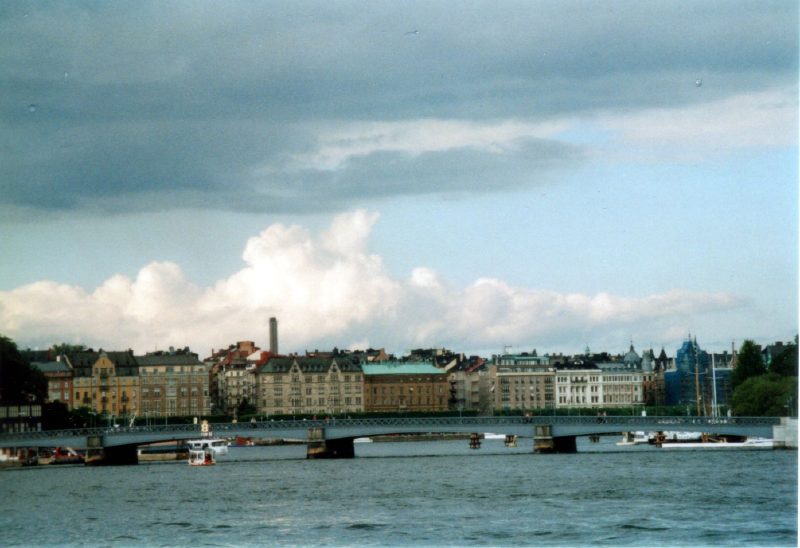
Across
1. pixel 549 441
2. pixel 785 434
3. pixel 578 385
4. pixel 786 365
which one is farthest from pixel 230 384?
pixel 785 434

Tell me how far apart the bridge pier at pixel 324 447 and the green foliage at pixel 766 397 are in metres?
21.6

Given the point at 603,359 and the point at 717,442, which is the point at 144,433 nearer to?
the point at 717,442

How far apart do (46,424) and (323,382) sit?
6412 cm

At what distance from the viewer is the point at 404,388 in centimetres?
16138

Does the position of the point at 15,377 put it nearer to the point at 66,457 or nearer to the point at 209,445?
the point at 66,457

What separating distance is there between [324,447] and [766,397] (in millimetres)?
23751

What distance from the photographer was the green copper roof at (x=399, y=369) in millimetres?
162500

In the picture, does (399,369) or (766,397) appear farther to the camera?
(399,369)

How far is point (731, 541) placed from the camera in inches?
1415

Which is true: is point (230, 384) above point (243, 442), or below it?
above

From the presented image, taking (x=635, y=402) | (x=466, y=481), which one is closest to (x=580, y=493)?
(x=466, y=481)

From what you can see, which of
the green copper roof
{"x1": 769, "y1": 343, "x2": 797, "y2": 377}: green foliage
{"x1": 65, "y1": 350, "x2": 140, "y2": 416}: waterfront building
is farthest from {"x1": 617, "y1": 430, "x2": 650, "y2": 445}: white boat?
{"x1": 65, "y1": 350, "x2": 140, "y2": 416}: waterfront building

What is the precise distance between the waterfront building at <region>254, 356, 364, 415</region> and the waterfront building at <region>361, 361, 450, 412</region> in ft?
4.13

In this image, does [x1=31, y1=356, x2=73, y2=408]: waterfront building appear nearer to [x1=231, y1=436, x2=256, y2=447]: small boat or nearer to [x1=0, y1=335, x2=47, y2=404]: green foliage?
[x1=231, y1=436, x2=256, y2=447]: small boat
